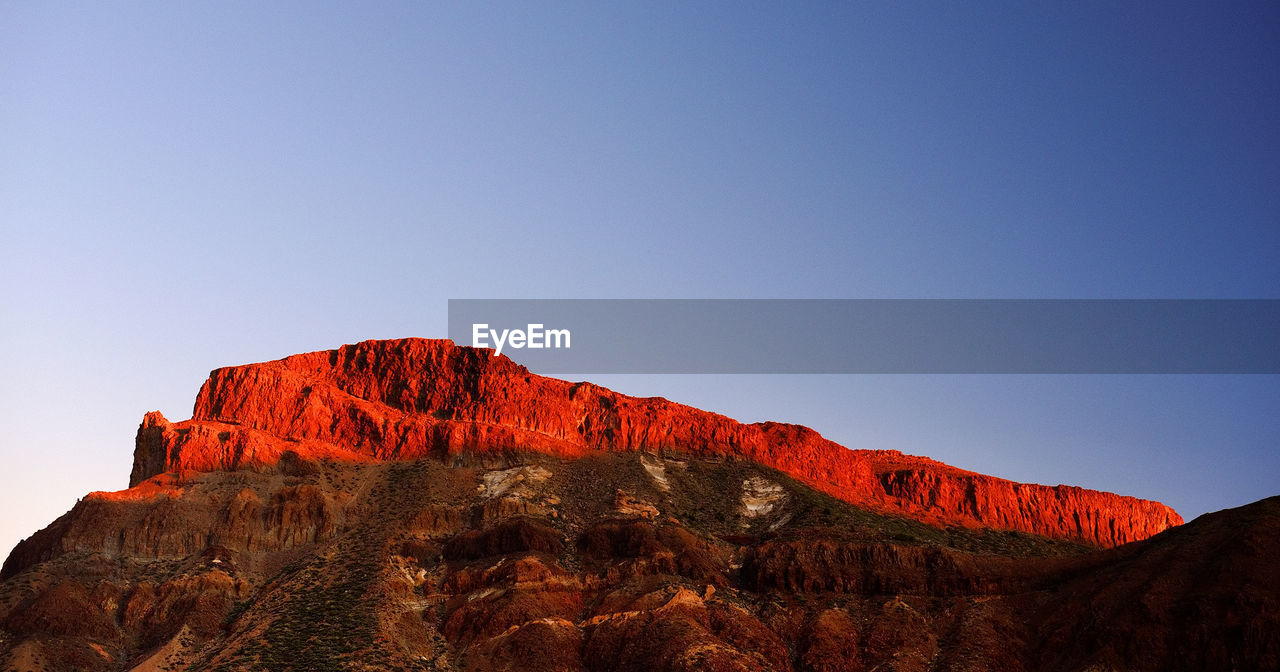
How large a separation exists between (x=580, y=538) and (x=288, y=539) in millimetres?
23153

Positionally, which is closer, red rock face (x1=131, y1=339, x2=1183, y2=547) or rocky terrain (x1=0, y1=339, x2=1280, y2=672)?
rocky terrain (x1=0, y1=339, x2=1280, y2=672)

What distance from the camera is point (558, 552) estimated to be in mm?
Result: 93875

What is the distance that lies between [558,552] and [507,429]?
73.5 feet

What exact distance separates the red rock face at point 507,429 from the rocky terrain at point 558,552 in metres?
0.26

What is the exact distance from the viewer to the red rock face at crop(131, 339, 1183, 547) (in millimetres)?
113062

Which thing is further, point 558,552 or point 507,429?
point 507,429

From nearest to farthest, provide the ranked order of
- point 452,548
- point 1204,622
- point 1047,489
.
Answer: point 1204,622
point 452,548
point 1047,489

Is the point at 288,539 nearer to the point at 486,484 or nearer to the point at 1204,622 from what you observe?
the point at 486,484

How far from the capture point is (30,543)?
314 ft

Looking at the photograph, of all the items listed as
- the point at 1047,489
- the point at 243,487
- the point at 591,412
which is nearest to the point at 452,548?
the point at 243,487

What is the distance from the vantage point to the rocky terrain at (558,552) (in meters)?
79.0

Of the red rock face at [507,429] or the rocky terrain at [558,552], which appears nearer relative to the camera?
the rocky terrain at [558,552]

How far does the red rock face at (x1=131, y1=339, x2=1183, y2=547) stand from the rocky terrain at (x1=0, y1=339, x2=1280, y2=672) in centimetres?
26

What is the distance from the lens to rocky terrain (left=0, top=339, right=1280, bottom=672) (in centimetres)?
7900
